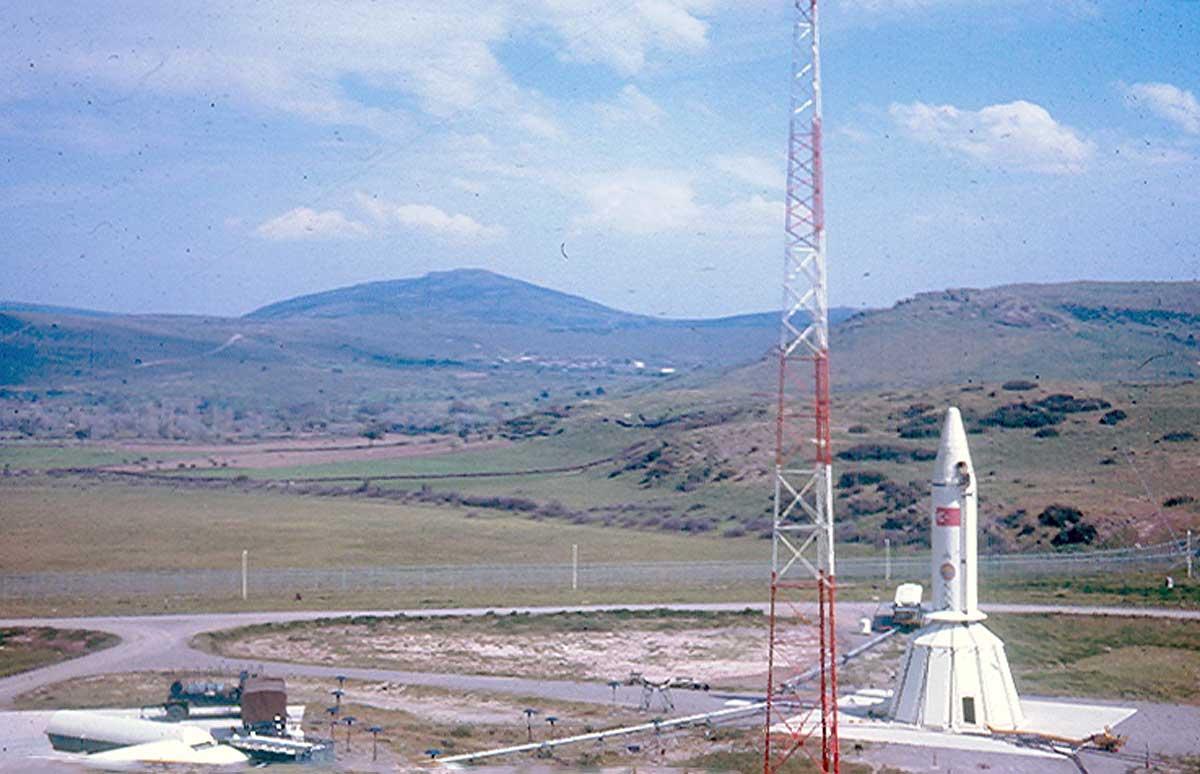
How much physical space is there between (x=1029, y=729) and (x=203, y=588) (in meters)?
42.5

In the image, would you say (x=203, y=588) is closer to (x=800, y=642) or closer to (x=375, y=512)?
(x=800, y=642)

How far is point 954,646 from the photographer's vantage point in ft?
140

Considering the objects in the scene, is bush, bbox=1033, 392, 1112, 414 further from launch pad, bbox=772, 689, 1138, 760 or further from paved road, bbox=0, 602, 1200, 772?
launch pad, bbox=772, 689, 1138, 760

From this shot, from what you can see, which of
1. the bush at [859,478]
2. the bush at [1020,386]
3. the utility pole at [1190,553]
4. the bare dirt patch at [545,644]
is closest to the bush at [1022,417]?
the bush at [1020,386]

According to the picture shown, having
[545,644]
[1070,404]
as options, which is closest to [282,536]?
[545,644]

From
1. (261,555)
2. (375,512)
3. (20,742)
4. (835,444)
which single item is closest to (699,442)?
(835,444)

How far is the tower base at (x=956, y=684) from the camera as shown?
4209cm

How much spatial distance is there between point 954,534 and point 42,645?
33515 mm

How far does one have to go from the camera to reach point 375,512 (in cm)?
10700

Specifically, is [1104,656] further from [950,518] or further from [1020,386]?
[1020,386]

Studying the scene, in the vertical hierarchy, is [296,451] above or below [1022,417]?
below

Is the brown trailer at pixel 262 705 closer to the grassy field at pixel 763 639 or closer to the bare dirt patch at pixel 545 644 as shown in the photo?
the bare dirt patch at pixel 545 644

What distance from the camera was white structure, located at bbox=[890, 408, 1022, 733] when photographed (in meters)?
42.2

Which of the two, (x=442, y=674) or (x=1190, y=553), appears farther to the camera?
(x=1190, y=553)
